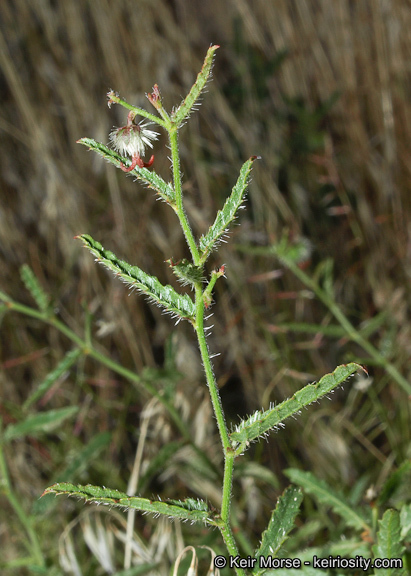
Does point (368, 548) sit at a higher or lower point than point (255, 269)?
lower

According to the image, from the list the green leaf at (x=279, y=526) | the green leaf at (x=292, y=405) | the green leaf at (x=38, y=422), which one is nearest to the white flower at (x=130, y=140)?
the green leaf at (x=292, y=405)

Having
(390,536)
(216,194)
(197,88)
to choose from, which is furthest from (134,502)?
(216,194)

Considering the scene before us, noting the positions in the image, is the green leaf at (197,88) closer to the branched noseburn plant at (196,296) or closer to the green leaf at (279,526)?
the branched noseburn plant at (196,296)

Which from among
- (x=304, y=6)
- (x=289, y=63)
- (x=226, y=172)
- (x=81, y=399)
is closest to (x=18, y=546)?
(x=81, y=399)

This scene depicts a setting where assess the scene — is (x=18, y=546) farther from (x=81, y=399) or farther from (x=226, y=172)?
(x=226, y=172)

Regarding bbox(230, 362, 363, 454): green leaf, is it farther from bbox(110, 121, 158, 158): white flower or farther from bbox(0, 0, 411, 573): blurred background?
bbox(0, 0, 411, 573): blurred background

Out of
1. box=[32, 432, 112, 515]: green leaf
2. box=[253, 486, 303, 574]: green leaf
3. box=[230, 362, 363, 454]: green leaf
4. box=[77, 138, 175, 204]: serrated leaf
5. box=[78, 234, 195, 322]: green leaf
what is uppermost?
box=[77, 138, 175, 204]: serrated leaf

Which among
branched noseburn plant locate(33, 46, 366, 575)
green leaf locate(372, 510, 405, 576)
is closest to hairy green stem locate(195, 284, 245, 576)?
branched noseburn plant locate(33, 46, 366, 575)
